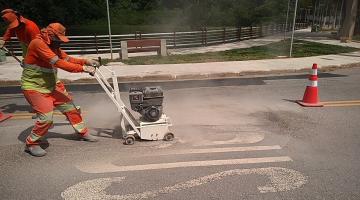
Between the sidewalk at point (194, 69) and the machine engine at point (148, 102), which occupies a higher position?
the machine engine at point (148, 102)

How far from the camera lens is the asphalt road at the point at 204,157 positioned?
13.1 ft

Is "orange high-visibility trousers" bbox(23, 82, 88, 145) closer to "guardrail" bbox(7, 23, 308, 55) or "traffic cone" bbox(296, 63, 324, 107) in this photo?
"traffic cone" bbox(296, 63, 324, 107)

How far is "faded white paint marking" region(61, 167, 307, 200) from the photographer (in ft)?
12.7

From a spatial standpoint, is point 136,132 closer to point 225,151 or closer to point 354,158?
point 225,151

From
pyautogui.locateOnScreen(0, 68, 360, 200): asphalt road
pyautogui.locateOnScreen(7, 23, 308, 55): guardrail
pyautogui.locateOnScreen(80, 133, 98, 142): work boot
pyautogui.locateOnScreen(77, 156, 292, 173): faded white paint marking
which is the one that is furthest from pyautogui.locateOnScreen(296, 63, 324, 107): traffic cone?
pyautogui.locateOnScreen(7, 23, 308, 55): guardrail

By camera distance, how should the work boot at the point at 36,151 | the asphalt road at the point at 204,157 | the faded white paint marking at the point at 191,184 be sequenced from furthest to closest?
the work boot at the point at 36,151 → the asphalt road at the point at 204,157 → the faded white paint marking at the point at 191,184

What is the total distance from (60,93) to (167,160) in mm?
2022

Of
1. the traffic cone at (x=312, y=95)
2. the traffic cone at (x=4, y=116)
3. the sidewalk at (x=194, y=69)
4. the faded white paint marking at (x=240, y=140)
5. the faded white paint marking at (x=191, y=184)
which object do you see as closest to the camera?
the faded white paint marking at (x=191, y=184)

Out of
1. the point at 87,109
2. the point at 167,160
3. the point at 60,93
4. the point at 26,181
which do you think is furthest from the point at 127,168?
the point at 87,109

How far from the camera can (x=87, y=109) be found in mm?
7449

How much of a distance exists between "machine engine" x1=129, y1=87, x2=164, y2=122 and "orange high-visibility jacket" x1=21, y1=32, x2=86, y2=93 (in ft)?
3.20

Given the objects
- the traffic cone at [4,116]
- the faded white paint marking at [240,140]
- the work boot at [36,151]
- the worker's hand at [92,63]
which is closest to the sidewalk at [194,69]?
the traffic cone at [4,116]

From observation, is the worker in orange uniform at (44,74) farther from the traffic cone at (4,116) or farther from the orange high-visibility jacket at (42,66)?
the traffic cone at (4,116)

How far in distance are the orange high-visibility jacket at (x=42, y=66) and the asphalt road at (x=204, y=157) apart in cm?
108
